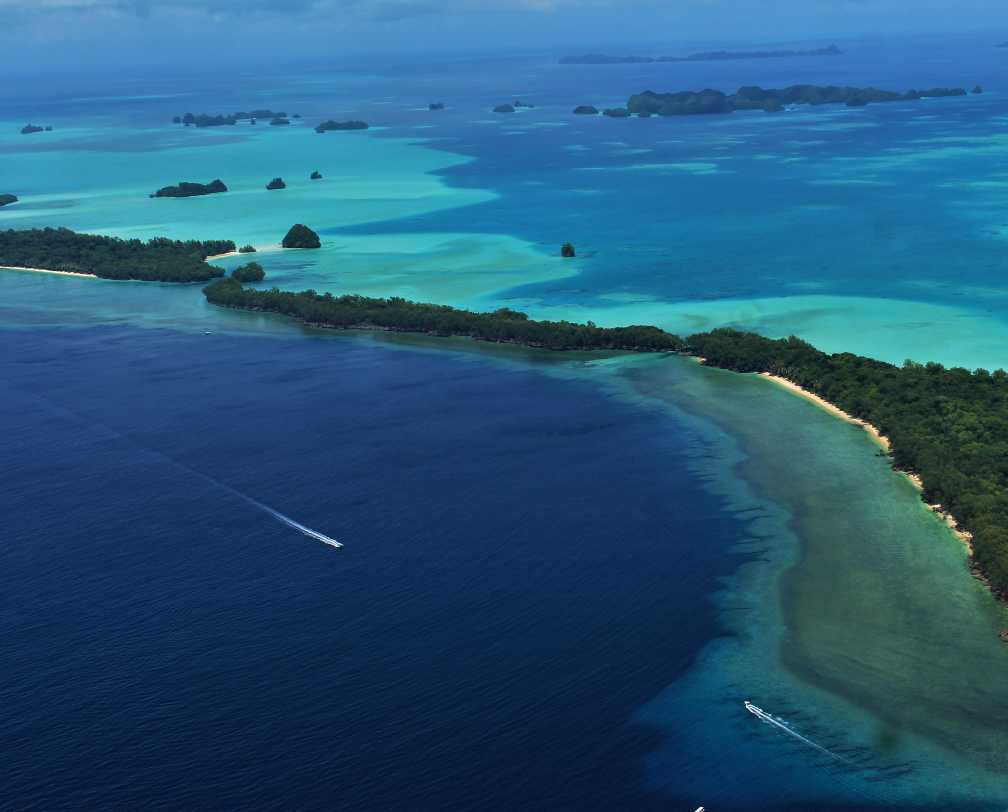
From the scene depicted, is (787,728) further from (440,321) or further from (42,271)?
(42,271)

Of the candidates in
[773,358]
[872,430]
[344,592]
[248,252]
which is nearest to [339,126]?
[248,252]

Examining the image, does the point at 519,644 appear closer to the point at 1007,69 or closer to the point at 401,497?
the point at 401,497

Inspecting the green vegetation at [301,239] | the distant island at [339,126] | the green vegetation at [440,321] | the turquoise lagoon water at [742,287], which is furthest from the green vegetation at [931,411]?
the distant island at [339,126]

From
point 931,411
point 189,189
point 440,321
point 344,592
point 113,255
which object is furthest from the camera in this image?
point 189,189

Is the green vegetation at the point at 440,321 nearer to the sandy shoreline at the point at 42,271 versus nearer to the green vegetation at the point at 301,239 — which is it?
the green vegetation at the point at 301,239

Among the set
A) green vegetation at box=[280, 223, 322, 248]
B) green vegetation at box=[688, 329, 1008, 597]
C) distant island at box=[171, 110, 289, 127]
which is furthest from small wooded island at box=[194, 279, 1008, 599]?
distant island at box=[171, 110, 289, 127]

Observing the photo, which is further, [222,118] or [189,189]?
[222,118]

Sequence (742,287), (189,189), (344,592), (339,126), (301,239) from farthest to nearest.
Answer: (339,126) → (189,189) → (301,239) → (742,287) → (344,592)

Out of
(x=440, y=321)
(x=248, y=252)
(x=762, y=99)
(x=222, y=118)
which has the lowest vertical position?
(x=440, y=321)
